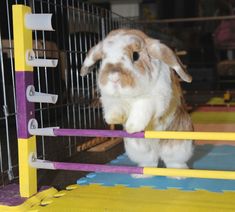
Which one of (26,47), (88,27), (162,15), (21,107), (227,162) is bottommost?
(227,162)

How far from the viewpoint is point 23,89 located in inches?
58.5

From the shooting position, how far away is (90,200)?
152 cm

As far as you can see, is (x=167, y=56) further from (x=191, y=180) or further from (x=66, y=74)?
(x=66, y=74)

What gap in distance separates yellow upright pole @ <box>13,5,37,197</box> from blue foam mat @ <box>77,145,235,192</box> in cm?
35

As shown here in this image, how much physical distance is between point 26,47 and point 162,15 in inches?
205

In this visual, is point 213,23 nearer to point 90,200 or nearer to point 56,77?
point 56,77

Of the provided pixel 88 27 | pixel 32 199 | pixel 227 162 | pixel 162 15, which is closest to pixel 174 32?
pixel 162 15

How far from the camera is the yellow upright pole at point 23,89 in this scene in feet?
4.88

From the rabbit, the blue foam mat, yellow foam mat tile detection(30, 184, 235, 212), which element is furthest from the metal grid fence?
yellow foam mat tile detection(30, 184, 235, 212)

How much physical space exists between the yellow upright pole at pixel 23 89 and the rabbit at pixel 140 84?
0.92ft

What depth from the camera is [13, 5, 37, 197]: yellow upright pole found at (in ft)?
4.88

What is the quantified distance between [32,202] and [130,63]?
0.62m

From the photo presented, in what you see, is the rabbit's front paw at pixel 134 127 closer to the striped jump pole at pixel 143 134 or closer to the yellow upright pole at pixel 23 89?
the striped jump pole at pixel 143 134

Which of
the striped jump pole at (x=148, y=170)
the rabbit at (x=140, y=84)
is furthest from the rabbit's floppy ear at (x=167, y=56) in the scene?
the striped jump pole at (x=148, y=170)
